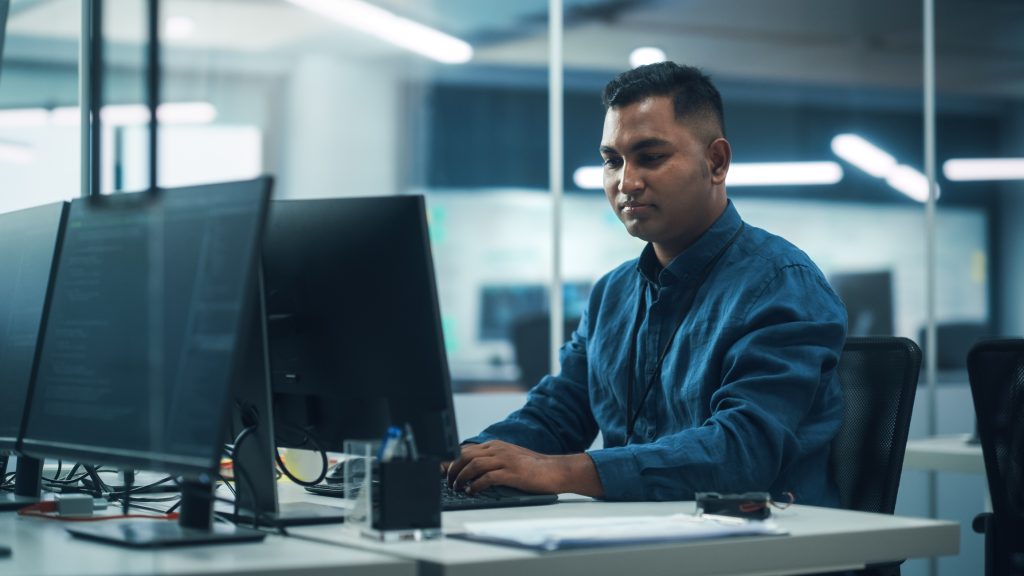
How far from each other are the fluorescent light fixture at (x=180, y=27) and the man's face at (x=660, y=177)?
2098 mm

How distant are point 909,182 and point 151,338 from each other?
3.59 m

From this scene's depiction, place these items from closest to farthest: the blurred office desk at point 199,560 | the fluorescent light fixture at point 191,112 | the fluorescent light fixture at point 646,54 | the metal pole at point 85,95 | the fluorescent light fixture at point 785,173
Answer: the blurred office desk at point 199,560, the metal pole at point 85,95, the fluorescent light fixture at point 191,112, the fluorescent light fixture at point 646,54, the fluorescent light fixture at point 785,173

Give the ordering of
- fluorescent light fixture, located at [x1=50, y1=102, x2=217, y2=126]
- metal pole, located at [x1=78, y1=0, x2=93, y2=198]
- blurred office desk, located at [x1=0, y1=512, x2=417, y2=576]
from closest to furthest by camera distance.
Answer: blurred office desk, located at [x1=0, y1=512, x2=417, y2=576] < fluorescent light fixture, located at [x1=50, y1=102, x2=217, y2=126] < metal pole, located at [x1=78, y1=0, x2=93, y2=198]

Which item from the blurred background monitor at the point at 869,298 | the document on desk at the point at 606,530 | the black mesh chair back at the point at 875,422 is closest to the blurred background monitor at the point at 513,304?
the blurred background monitor at the point at 869,298

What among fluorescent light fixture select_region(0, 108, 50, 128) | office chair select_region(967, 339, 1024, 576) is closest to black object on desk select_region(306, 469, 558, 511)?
office chair select_region(967, 339, 1024, 576)

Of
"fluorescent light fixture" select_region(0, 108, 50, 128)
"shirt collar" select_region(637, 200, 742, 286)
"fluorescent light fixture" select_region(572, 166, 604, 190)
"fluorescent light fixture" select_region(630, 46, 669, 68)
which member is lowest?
"shirt collar" select_region(637, 200, 742, 286)

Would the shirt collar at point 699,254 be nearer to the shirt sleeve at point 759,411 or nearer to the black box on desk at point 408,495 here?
the shirt sleeve at point 759,411

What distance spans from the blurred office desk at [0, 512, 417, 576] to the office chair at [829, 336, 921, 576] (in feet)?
3.26

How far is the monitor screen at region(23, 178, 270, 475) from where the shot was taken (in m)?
1.35

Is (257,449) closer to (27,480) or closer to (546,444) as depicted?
(27,480)

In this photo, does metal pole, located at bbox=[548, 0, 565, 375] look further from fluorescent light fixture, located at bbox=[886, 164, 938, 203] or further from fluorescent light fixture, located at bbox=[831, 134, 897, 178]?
fluorescent light fixture, located at bbox=[886, 164, 938, 203]

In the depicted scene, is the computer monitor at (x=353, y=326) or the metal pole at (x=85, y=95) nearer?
the computer monitor at (x=353, y=326)

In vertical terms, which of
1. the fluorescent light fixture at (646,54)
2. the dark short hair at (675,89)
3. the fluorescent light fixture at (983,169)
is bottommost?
the dark short hair at (675,89)

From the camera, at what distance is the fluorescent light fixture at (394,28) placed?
13.3ft
